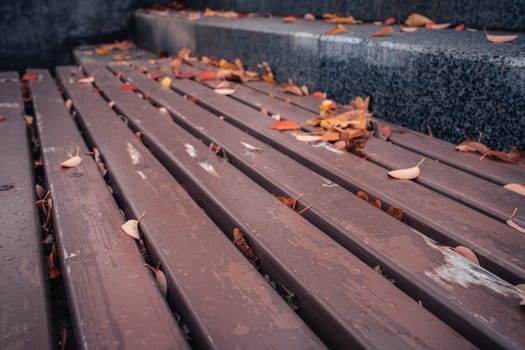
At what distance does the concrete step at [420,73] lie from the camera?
1.38 m

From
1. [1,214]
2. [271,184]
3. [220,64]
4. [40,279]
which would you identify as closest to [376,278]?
[271,184]

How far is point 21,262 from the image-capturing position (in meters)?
0.85

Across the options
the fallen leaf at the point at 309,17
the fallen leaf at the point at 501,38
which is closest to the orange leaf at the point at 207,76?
the fallen leaf at the point at 309,17

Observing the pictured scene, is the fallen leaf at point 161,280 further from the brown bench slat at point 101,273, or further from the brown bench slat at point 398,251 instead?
the brown bench slat at point 398,251

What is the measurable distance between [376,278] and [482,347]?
198 millimetres

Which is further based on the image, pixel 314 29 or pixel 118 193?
pixel 314 29

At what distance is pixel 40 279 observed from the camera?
0.80 m

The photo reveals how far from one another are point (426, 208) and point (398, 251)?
0.75 ft

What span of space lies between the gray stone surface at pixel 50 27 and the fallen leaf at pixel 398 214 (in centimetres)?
433

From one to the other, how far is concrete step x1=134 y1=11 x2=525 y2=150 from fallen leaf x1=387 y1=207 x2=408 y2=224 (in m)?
0.58

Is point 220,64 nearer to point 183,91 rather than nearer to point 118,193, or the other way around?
point 183,91

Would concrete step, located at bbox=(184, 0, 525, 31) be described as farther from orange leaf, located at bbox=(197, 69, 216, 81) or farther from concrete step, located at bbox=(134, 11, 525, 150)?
orange leaf, located at bbox=(197, 69, 216, 81)

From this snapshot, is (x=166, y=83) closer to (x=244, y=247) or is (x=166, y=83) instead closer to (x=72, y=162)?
(x=72, y=162)

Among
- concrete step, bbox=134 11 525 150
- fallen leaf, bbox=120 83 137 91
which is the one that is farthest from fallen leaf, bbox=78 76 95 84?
concrete step, bbox=134 11 525 150
